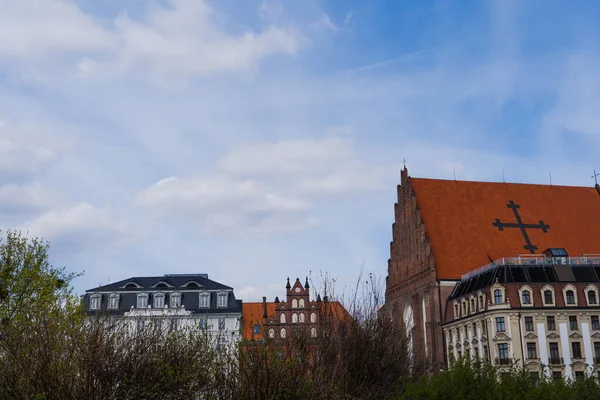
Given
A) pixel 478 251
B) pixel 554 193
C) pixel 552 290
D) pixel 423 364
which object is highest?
pixel 554 193

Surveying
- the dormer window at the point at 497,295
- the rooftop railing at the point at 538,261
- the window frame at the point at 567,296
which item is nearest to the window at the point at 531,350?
the dormer window at the point at 497,295

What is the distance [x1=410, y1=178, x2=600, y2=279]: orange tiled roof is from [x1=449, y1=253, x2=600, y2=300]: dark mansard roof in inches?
177

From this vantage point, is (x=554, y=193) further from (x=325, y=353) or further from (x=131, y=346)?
→ (x=131, y=346)

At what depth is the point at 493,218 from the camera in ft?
223

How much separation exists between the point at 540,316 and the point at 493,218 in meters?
14.7

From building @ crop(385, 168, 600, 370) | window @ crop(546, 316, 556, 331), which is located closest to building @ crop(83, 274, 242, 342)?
building @ crop(385, 168, 600, 370)

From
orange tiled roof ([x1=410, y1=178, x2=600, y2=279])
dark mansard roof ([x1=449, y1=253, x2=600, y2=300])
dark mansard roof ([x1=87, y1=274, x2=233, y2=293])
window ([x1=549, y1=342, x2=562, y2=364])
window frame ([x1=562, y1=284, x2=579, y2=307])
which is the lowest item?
window ([x1=549, y1=342, x2=562, y2=364])

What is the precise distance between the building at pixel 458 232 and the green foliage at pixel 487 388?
31.7 m

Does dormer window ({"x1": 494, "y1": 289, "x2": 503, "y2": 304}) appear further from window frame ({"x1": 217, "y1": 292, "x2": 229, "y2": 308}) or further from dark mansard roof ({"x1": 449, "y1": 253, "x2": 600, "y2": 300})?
window frame ({"x1": 217, "y1": 292, "x2": 229, "y2": 308})

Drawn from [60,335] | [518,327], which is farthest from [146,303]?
[60,335]

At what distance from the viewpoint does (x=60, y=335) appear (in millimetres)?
18188

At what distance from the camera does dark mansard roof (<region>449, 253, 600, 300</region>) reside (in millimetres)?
56625

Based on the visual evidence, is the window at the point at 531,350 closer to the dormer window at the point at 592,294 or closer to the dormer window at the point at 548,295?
the dormer window at the point at 548,295

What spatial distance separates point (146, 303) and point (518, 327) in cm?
4321
